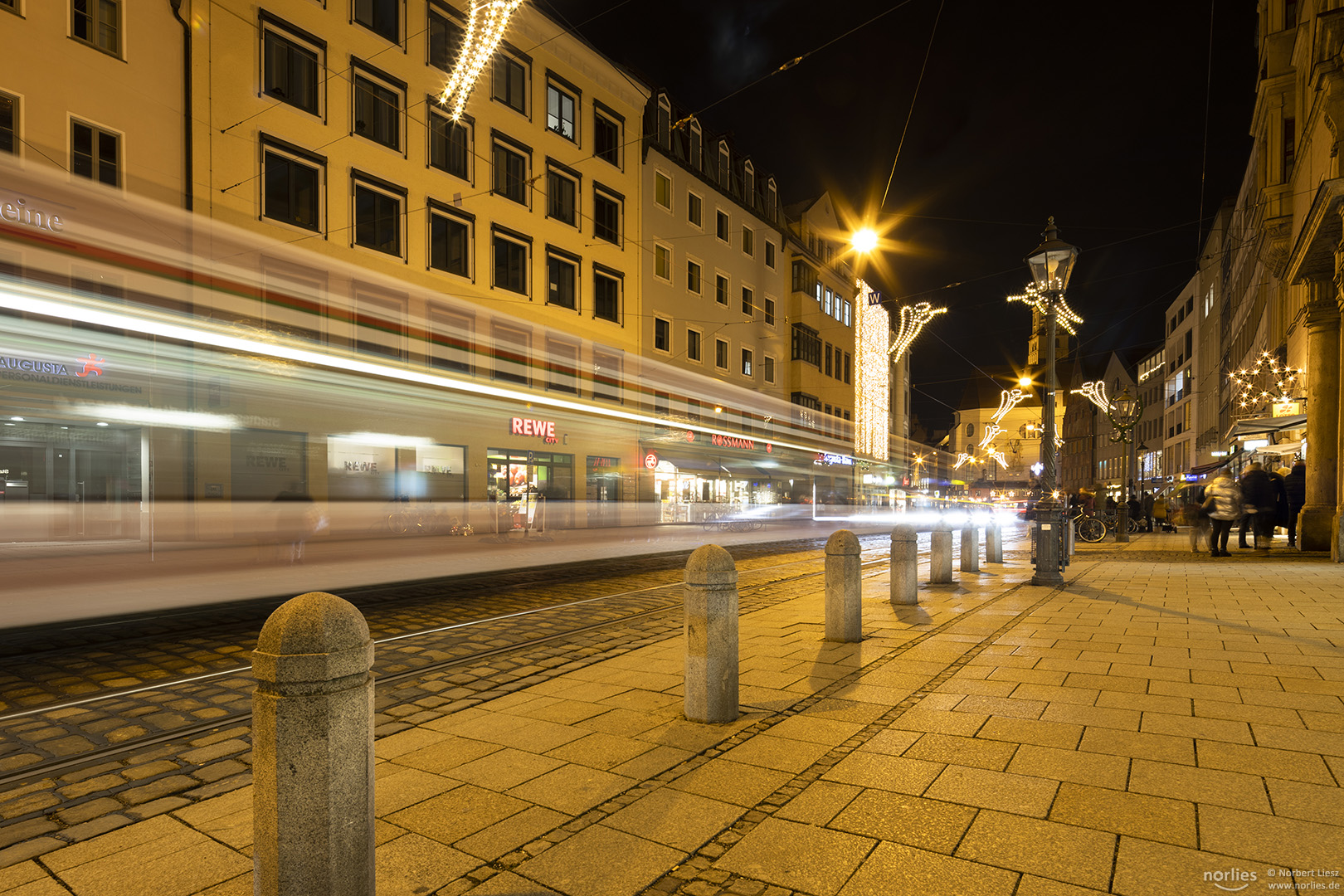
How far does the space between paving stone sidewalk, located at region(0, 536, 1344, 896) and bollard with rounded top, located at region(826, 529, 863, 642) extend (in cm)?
52

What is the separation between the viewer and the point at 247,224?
17.7m

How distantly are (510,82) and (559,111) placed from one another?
2346 millimetres

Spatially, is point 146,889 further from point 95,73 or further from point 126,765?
point 95,73

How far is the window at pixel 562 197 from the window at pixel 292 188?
322 inches

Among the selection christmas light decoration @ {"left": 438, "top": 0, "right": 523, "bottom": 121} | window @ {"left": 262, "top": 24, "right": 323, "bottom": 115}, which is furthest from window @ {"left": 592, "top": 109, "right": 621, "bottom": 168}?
christmas light decoration @ {"left": 438, "top": 0, "right": 523, "bottom": 121}

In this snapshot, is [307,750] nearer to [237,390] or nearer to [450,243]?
[237,390]

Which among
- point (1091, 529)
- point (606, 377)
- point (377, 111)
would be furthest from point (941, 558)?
point (377, 111)

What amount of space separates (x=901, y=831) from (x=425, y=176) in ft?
73.0

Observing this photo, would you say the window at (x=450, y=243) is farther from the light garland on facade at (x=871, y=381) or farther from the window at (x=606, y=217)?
the light garland on facade at (x=871, y=381)

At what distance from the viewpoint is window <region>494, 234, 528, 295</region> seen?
24.0 metres

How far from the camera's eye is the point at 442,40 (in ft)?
73.7

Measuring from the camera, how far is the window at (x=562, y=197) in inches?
1030

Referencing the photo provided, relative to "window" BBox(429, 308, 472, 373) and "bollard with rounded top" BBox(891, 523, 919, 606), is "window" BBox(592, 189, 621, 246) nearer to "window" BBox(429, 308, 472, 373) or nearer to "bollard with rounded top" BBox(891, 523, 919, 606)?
"window" BBox(429, 308, 472, 373)

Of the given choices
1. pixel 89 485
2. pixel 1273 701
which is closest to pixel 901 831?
pixel 1273 701
